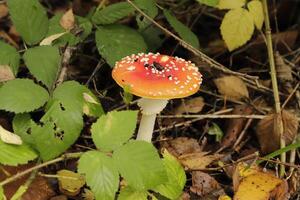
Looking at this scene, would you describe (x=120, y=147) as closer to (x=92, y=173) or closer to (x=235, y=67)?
(x=92, y=173)

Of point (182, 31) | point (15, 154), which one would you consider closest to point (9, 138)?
point (15, 154)

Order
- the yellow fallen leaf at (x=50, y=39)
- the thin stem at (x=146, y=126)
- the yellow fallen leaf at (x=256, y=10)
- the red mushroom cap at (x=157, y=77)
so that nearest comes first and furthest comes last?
the red mushroom cap at (x=157, y=77) → the thin stem at (x=146, y=126) → the yellow fallen leaf at (x=50, y=39) → the yellow fallen leaf at (x=256, y=10)

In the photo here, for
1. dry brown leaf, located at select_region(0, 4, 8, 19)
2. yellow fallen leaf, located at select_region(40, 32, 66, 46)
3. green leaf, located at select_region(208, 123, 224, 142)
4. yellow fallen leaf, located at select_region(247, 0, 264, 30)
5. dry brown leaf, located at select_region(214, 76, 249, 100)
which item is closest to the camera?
yellow fallen leaf, located at select_region(40, 32, 66, 46)

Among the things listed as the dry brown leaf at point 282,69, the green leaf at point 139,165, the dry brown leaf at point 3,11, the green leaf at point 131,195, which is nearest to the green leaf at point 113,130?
the green leaf at point 139,165

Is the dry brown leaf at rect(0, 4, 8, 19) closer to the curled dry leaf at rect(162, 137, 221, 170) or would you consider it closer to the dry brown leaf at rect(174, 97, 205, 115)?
the dry brown leaf at rect(174, 97, 205, 115)

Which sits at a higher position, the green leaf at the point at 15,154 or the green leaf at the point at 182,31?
the green leaf at the point at 182,31

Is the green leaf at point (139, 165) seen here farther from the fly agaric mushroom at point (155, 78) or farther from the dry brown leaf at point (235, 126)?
the dry brown leaf at point (235, 126)

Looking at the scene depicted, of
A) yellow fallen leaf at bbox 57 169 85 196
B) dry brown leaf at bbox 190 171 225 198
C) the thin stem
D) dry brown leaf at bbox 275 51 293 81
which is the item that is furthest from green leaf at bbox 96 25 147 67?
dry brown leaf at bbox 275 51 293 81
